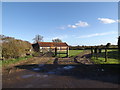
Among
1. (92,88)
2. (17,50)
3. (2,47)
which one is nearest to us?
(92,88)

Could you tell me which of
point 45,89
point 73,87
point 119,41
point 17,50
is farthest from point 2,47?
point 119,41

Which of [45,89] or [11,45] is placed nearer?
[45,89]

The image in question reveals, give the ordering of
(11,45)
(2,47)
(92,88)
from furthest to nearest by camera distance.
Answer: (11,45)
(2,47)
(92,88)

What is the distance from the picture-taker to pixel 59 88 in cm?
440

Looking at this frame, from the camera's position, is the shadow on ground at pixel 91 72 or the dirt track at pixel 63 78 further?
the shadow on ground at pixel 91 72

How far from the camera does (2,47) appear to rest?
11258 mm

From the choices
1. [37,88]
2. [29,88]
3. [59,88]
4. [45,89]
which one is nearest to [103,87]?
[59,88]

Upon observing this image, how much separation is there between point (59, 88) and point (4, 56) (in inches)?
383

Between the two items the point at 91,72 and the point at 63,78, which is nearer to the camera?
the point at 63,78

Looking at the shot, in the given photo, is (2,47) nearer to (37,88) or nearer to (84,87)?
(37,88)

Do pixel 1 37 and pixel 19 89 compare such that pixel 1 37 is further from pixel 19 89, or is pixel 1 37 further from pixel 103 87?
pixel 103 87

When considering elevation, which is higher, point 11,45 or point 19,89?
point 11,45

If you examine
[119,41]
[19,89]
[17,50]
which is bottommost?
[19,89]

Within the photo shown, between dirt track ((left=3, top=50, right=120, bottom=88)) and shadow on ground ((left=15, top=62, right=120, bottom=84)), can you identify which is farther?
→ shadow on ground ((left=15, top=62, right=120, bottom=84))
